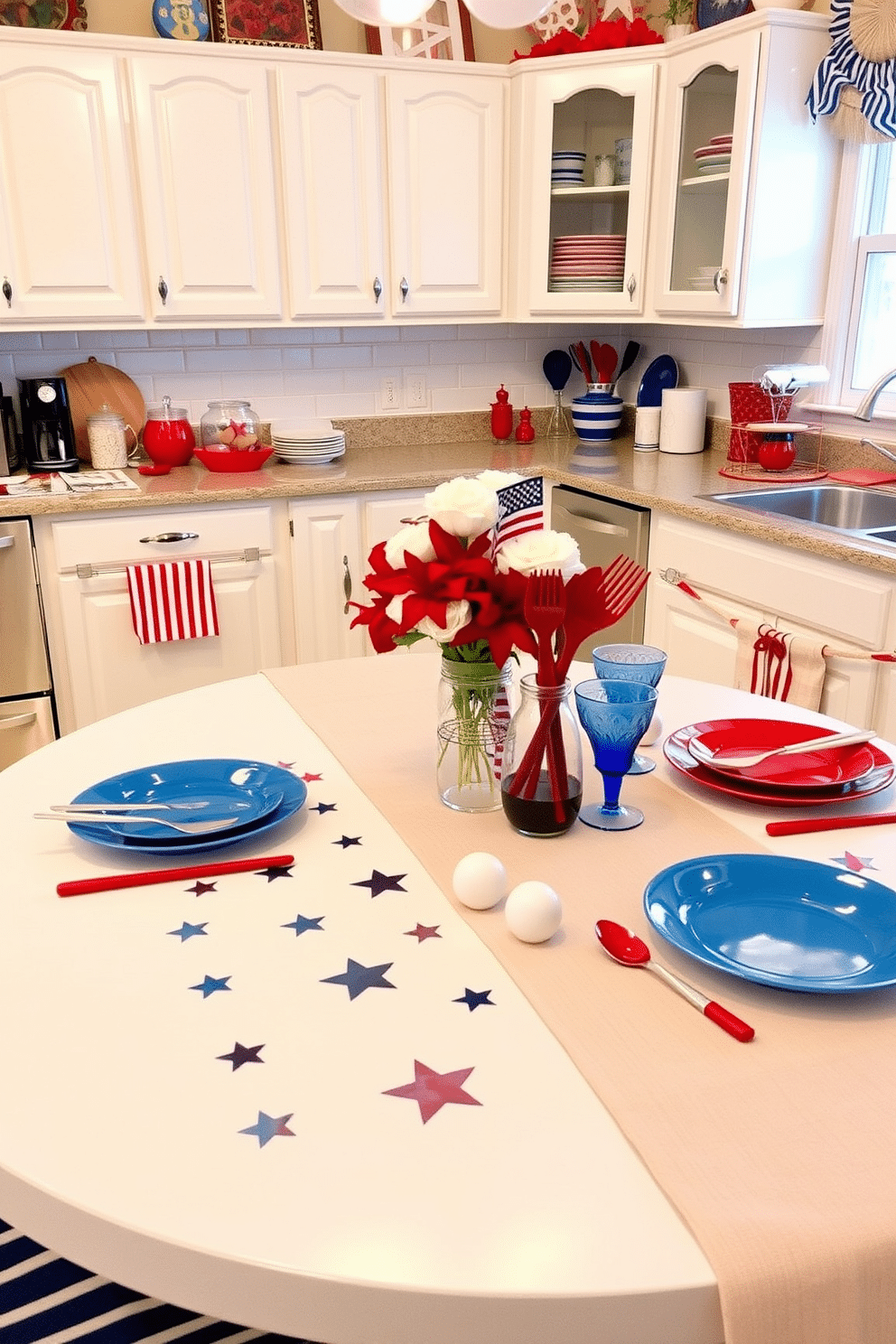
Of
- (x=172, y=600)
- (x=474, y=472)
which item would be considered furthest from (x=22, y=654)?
(x=474, y=472)

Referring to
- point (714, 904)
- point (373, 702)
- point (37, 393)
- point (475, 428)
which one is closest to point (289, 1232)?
point (714, 904)

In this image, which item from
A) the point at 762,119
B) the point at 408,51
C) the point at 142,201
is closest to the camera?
the point at 762,119

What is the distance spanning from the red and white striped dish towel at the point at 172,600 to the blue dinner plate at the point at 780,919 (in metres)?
2.16

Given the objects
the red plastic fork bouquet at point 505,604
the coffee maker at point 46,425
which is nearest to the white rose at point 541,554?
the red plastic fork bouquet at point 505,604

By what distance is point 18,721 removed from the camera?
297 cm

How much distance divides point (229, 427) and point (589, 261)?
1224 millimetres

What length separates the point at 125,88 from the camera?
2934 millimetres

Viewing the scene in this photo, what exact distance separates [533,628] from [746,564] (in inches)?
62.1

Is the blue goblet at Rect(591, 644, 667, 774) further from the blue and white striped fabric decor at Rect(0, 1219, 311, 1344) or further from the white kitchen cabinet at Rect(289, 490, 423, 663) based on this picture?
the white kitchen cabinet at Rect(289, 490, 423, 663)

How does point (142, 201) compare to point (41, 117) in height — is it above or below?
below

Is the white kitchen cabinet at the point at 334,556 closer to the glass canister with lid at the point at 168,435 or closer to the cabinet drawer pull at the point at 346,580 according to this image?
the cabinet drawer pull at the point at 346,580

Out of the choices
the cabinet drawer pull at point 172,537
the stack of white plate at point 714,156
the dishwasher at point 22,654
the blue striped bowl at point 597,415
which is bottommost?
the dishwasher at point 22,654

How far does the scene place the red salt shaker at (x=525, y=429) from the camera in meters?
3.86

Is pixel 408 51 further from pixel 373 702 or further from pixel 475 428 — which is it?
pixel 373 702
